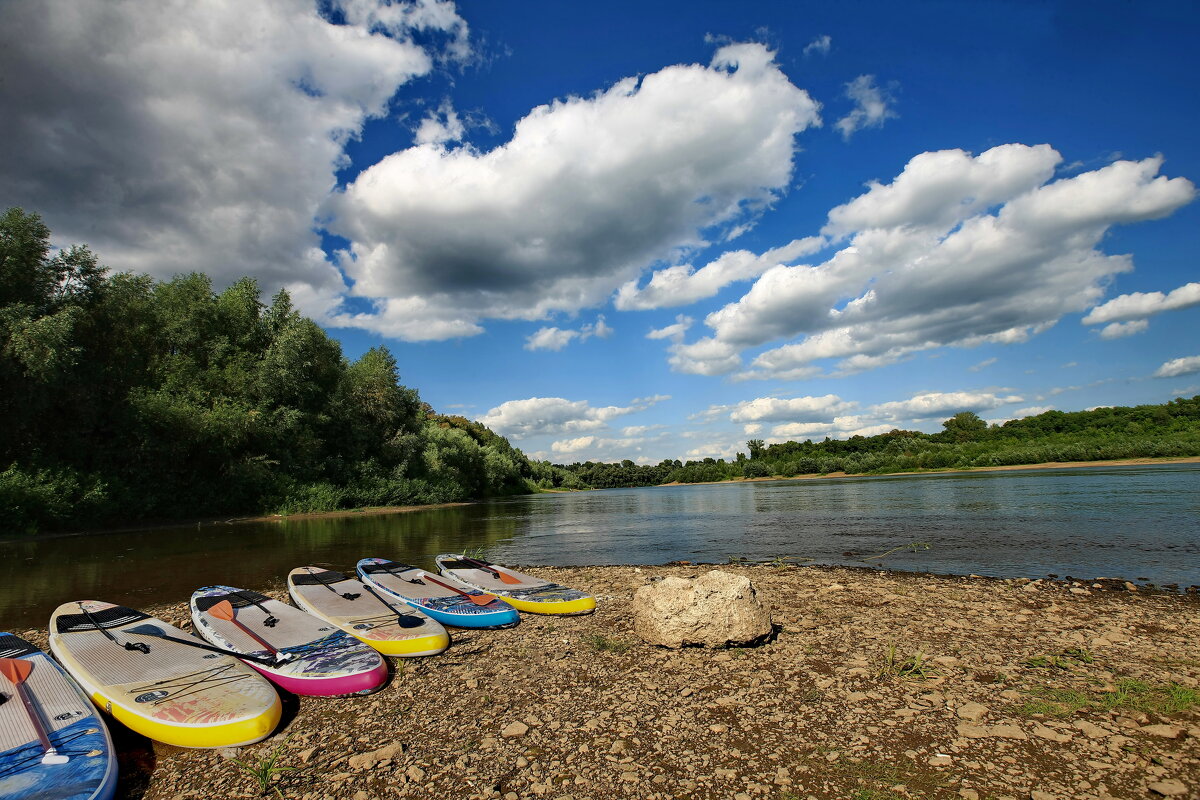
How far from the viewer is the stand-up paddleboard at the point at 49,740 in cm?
364

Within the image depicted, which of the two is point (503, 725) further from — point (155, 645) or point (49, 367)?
point (49, 367)

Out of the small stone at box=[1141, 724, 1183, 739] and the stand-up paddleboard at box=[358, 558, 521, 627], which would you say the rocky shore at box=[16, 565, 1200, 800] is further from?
the stand-up paddleboard at box=[358, 558, 521, 627]

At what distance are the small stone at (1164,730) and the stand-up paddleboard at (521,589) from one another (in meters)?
6.09

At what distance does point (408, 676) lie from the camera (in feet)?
19.7

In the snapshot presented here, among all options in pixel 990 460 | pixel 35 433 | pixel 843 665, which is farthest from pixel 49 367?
pixel 990 460

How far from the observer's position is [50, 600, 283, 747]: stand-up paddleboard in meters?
4.55

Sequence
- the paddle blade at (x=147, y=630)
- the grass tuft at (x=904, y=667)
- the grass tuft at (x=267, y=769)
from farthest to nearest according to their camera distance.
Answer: the paddle blade at (x=147, y=630) → the grass tuft at (x=904, y=667) → the grass tuft at (x=267, y=769)

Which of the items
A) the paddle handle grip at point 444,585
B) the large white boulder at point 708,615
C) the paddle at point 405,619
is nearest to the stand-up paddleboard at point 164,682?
the paddle at point 405,619

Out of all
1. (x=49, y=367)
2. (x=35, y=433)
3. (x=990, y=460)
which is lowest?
(x=990, y=460)

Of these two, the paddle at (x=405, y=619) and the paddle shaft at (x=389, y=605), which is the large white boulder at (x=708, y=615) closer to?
the paddle at (x=405, y=619)

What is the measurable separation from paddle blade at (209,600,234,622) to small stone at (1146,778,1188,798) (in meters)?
9.30

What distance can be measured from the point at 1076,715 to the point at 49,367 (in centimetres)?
3061

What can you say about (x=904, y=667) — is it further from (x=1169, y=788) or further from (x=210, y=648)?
(x=210, y=648)

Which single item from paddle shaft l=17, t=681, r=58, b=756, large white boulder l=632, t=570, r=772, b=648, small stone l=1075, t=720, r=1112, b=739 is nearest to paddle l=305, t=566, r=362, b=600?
paddle shaft l=17, t=681, r=58, b=756
